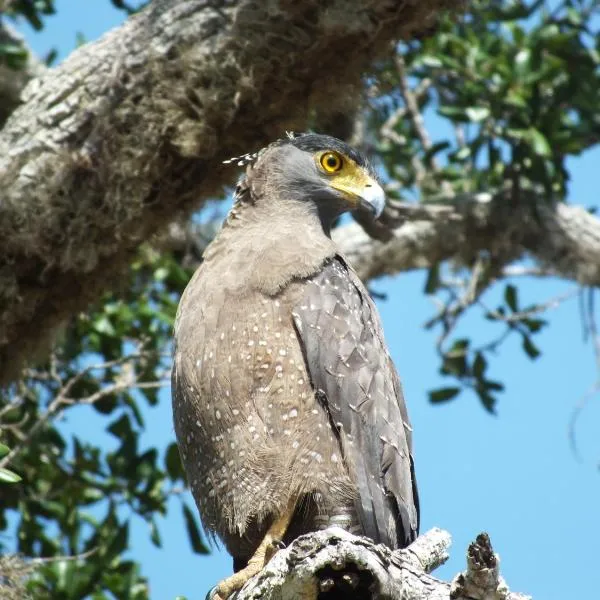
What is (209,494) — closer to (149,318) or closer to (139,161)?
(139,161)

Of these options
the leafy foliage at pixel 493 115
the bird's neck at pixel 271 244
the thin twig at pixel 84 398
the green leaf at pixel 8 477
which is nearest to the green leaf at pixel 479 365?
the leafy foliage at pixel 493 115

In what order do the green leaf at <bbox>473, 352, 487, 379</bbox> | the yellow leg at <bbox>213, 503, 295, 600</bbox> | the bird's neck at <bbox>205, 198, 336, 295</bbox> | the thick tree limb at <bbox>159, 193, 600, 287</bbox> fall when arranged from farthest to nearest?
the green leaf at <bbox>473, 352, 487, 379</bbox> < the thick tree limb at <bbox>159, 193, 600, 287</bbox> < the bird's neck at <bbox>205, 198, 336, 295</bbox> < the yellow leg at <bbox>213, 503, 295, 600</bbox>

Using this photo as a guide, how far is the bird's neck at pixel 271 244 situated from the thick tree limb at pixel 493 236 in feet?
8.65

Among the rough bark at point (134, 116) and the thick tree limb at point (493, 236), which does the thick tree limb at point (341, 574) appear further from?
the thick tree limb at point (493, 236)

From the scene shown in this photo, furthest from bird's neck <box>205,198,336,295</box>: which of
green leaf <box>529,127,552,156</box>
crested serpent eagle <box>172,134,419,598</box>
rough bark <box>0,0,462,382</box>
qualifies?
green leaf <box>529,127,552,156</box>

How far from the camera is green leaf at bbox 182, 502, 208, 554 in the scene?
6.61 meters

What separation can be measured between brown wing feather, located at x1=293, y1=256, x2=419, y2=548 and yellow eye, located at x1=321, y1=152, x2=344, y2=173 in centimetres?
66

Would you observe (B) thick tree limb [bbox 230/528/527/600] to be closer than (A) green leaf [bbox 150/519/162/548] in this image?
Yes

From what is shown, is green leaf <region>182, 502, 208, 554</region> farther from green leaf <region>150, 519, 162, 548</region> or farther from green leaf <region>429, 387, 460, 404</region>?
green leaf <region>429, 387, 460, 404</region>

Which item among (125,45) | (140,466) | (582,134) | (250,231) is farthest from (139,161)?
(582,134)

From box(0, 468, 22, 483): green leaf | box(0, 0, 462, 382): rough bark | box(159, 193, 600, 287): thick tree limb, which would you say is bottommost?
box(0, 468, 22, 483): green leaf

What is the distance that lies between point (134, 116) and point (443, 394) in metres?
3.56

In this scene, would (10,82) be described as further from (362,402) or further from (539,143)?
(362,402)

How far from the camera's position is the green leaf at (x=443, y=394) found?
843 centimetres
